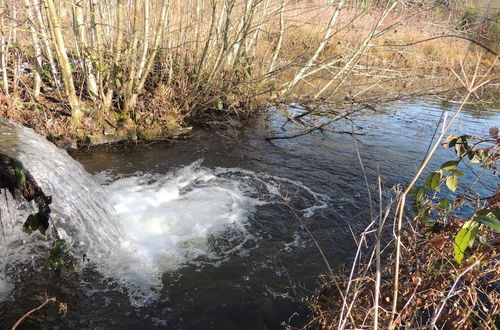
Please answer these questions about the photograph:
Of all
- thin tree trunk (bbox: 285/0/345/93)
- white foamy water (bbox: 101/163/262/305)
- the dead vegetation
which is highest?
thin tree trunk (bbox: 285/0/345/93)

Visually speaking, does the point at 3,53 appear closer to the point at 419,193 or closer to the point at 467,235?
the point at 419,193

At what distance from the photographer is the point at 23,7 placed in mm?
5645

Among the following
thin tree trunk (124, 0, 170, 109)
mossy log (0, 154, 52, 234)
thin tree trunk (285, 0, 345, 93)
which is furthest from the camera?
thin tree trunk (285, 0, 345, 93)

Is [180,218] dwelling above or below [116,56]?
below

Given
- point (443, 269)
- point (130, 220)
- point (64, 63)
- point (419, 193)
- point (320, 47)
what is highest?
point (320, 47)

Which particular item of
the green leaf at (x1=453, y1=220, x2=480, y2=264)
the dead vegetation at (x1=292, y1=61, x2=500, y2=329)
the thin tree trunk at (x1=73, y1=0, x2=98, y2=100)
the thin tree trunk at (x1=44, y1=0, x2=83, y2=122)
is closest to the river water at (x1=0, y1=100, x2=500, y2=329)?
the dead vegetation at (x1=292, y1=61, x2=500, y2=329)

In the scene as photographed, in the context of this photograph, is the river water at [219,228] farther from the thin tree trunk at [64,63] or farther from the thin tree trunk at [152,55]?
the thin tree trunk at [152,55]

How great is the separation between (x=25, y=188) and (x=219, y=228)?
95.0 inches

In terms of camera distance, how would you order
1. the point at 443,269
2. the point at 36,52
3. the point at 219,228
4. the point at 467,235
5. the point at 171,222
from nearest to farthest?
1. the point at 467,235
2. the point at 443,269
3. the point at 219,228
4. the point at 171,222
5. the point at 36,52

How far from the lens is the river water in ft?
10.2

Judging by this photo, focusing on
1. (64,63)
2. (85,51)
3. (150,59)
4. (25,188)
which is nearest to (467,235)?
(25,188)

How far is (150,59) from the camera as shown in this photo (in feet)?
22.0

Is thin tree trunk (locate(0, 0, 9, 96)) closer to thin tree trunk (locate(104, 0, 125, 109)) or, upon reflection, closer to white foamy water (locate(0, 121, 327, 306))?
thin tree trunk (locate(104, 0, 125, 109))

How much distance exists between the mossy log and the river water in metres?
1.05
